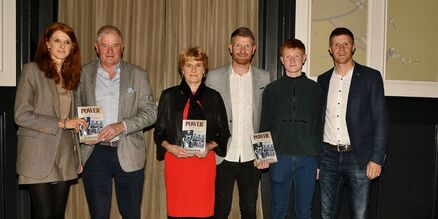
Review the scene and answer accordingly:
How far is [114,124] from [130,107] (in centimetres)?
20

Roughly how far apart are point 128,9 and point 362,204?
275 centimetres

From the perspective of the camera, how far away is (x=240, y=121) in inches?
137

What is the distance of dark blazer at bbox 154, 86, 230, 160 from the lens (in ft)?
10.6

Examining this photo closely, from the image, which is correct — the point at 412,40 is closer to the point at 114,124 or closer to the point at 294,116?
the point at 294,116

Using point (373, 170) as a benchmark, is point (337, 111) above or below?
above

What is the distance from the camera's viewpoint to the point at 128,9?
13.6ft

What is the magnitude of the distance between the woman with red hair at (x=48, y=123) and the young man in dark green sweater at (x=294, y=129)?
1.48 meters

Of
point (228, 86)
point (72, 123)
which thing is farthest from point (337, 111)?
point (72, 123)

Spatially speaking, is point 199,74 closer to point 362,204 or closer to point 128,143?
point 128,143

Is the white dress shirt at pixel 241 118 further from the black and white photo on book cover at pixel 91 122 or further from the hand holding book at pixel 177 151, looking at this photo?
the black and white photo on book cover at pixel 91 122

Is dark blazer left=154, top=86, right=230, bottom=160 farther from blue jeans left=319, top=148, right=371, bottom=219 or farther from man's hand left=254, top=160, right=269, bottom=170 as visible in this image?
blue jeans left=319, top=148, right=371, bottom=219

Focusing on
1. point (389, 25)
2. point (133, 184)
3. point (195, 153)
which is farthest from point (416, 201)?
point (133, 184)

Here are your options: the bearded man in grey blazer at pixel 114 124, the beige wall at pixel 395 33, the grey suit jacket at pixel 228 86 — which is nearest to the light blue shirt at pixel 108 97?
the bearded man in grey blazer at pixel 114 124

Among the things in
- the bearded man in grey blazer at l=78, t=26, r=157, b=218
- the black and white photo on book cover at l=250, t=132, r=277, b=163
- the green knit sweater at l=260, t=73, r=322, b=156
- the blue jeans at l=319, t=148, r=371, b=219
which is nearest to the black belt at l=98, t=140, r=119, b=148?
the bearded man in grey blazer at l=78, t=26, r=157, b=218
